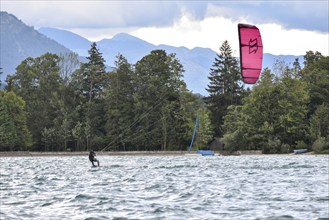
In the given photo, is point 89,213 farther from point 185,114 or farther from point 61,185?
point 185,114

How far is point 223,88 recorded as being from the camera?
110062mm

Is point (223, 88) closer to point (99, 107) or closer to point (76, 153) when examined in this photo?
point (99, 107)

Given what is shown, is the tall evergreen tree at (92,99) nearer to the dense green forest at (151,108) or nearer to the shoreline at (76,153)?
the dense green forest at (151,108)

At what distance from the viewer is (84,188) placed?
30000 mm

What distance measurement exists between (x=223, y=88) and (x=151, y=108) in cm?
1677

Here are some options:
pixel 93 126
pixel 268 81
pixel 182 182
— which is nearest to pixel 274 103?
pixel 268 81

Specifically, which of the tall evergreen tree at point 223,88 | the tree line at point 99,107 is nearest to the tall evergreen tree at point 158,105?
→ the tree line at point 99,107

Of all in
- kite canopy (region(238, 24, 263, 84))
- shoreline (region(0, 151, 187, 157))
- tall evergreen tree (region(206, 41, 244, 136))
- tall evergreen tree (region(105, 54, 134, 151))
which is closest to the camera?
kite canopy (region(238, 24, 263, 84))

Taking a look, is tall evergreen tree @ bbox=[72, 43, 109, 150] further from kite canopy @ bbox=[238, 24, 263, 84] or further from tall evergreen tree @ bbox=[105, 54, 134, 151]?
kite canopy @ bbox=[238, 24, 263, 84]

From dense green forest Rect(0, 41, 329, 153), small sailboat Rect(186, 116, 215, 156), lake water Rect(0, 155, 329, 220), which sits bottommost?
lake water Rect(0, 155, 329, 220)

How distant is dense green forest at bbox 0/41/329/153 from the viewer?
301 ft

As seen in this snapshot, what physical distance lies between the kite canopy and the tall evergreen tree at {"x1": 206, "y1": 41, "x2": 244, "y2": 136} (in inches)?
2918

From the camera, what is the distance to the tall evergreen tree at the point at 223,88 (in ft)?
349

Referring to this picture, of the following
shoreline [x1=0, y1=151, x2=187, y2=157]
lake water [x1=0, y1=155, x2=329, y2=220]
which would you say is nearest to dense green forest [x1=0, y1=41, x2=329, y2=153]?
shoreline [x1=0, y1=151, x2=187, y2=157]
